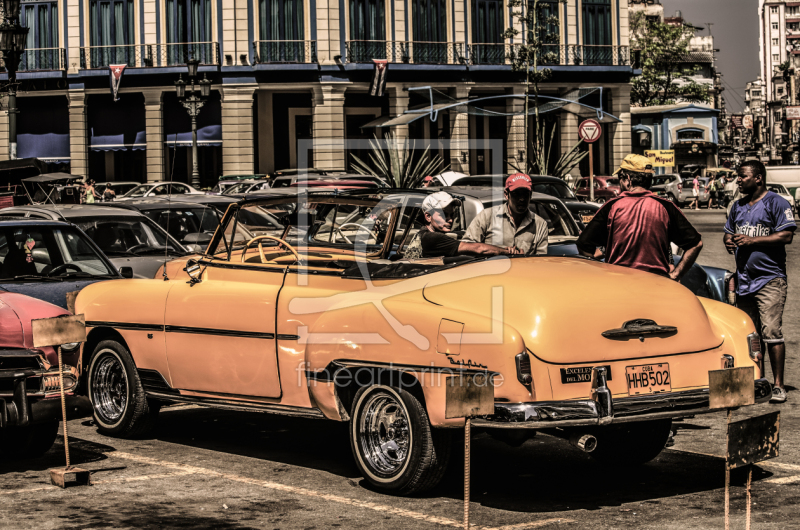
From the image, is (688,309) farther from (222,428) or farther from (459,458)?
(222,428)

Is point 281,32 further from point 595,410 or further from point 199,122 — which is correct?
point 595,410

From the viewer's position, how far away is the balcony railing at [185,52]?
162 feet

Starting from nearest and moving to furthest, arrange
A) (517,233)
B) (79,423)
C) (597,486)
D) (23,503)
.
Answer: (23,503) < (597,486) < (517,233) < (79,423)

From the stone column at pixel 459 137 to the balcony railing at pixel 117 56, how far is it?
1401 cm

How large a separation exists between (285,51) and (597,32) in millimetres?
15712

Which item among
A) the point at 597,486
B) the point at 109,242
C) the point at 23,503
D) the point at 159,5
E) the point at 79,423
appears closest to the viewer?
the point at 23,503

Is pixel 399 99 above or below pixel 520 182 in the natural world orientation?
above

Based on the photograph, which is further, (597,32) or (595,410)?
(597,32)

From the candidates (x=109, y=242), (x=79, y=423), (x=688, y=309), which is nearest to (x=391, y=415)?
(x=688, y=309)

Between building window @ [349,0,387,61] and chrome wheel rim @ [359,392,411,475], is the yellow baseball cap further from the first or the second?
building window @ [349,0,387,61]

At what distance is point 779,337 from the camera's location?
9.63 meters

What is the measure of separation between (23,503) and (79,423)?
9.09 ft

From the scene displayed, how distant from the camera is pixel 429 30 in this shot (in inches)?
2018

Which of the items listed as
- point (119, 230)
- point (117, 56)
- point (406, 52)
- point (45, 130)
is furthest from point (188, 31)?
point (119, 230)
